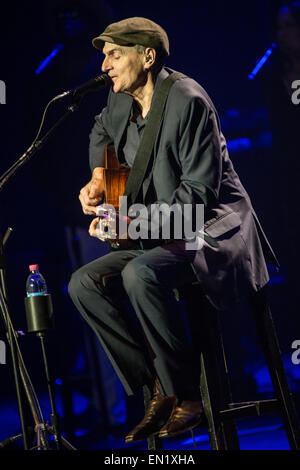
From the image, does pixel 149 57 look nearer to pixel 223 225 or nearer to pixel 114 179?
pixel 114 179

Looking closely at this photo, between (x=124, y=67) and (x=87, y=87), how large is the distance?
22 cm

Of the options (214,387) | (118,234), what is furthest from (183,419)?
(118,234)

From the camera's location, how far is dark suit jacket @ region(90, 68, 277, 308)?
268cm

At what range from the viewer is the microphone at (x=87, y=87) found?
9.48 feet

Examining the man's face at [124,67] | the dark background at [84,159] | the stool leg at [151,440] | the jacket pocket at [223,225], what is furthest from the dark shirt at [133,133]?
the dark background at [84,159]

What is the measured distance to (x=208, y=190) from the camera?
2.67m

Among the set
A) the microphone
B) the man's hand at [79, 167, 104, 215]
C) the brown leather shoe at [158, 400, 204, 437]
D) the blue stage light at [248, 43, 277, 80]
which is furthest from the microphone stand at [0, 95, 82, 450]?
the blue stage light at [248, 43, 277, 80]

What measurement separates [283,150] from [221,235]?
2782mm

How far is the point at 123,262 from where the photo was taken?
115 inches

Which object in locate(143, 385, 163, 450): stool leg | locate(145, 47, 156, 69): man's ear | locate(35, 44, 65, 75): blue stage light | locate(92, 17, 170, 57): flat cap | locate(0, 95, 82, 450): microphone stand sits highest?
locate(35, 44, 65, 75): blue stage light

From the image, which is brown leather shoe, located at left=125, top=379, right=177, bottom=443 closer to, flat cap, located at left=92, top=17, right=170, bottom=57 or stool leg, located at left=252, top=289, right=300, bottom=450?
stool leg, located at left=252, top=289, right=300, bottom=450

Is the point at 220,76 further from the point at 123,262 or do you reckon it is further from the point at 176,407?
the point at 176,407

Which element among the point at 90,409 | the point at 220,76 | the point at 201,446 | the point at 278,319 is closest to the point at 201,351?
the point at 201,446

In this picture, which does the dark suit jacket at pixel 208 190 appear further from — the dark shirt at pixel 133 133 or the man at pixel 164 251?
the dark shirt at pixel 133 133
